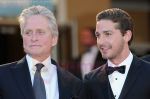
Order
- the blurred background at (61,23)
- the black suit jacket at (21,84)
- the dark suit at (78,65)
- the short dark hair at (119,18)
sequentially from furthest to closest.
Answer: the blurred background at (61,23), the dark suit at (78,65), the short dark hair at (119,18), the black suit jacket at (21,84)

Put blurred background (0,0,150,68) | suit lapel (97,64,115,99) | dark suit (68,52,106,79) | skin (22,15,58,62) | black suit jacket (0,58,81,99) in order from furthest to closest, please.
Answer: blurred background (0,0,150,68)
dark suit (68,52,106,79)
suit lapel (97,64,115,99)
skin (22,15,58,62)
black suit jacket (0,58,81,99)

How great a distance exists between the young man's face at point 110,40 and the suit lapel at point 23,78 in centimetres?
69

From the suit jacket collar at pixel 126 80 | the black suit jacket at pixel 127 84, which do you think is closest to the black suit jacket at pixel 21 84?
the black suit jacket at pixel 127 84

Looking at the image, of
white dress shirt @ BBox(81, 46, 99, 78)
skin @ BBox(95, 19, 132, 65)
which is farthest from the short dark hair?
white dress shirt @ BBox(81, 46, 99, 78)

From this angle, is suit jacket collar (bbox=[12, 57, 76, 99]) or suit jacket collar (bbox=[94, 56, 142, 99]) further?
suit jacket collar (bbox=[94, 56, 142, 99])

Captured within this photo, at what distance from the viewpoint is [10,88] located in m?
5.65

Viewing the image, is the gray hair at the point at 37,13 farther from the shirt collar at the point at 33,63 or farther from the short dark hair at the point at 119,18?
the short dark hair at the point at 119,18

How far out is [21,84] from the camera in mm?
5711

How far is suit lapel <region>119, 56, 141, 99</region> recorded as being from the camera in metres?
5.84

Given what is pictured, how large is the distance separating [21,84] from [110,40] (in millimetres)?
867

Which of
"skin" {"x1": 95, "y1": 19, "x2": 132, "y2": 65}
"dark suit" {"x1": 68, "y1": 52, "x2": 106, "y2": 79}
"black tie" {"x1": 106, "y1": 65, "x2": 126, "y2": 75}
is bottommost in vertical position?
"dark suit" {"x1": 68, "y1": 52, "x2": 106, "y2": 79}

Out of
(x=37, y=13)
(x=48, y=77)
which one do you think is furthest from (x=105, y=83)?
(x=37, y=13)

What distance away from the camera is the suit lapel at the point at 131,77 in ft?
19.1

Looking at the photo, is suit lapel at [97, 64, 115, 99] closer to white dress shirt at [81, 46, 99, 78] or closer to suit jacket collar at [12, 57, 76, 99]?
suit jacket collar at [12, 57, 76, 99]
